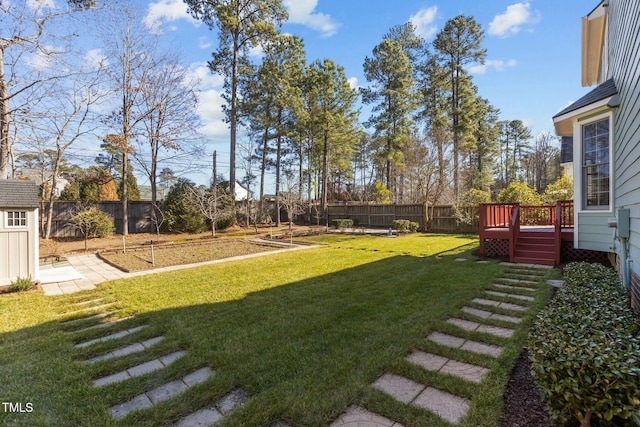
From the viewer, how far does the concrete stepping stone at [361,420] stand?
186cm

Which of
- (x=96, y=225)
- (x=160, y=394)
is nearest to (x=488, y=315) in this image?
(x=160, y=394)

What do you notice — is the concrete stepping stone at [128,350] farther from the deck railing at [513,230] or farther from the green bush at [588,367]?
the deck railing at [513,230]

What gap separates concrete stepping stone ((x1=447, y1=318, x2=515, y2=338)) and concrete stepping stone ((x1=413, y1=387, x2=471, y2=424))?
1.35 meters

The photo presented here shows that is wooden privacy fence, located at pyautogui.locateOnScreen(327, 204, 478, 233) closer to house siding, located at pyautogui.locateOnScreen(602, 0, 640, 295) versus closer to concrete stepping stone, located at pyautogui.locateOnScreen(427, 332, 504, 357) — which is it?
house siding, located at pyautogui.locateOnScreen(602, 0, 640, 295)

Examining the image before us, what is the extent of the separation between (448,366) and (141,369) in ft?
8.82

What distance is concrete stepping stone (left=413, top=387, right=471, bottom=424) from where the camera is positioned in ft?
6.35

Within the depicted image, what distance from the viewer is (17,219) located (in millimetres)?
5258

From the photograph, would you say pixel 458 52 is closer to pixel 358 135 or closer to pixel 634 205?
pixel 358 135

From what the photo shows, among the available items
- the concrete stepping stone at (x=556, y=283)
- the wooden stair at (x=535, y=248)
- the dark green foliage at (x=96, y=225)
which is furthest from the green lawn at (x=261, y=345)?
the dark green foliage at (x=96, y=225)

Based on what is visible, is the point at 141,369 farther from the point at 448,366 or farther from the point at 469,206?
the point at 469,206

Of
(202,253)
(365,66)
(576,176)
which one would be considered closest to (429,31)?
(365,66)

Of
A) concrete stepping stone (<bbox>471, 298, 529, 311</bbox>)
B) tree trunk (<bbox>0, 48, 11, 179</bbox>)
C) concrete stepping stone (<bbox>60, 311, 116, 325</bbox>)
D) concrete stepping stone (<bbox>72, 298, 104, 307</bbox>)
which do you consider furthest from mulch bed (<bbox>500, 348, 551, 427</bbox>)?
tree trunk (<bbox>0, 48, 11, 179</bbox>)

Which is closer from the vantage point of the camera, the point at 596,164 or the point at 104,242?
the point at 596,164

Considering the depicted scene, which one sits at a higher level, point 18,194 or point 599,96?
point 599,96
